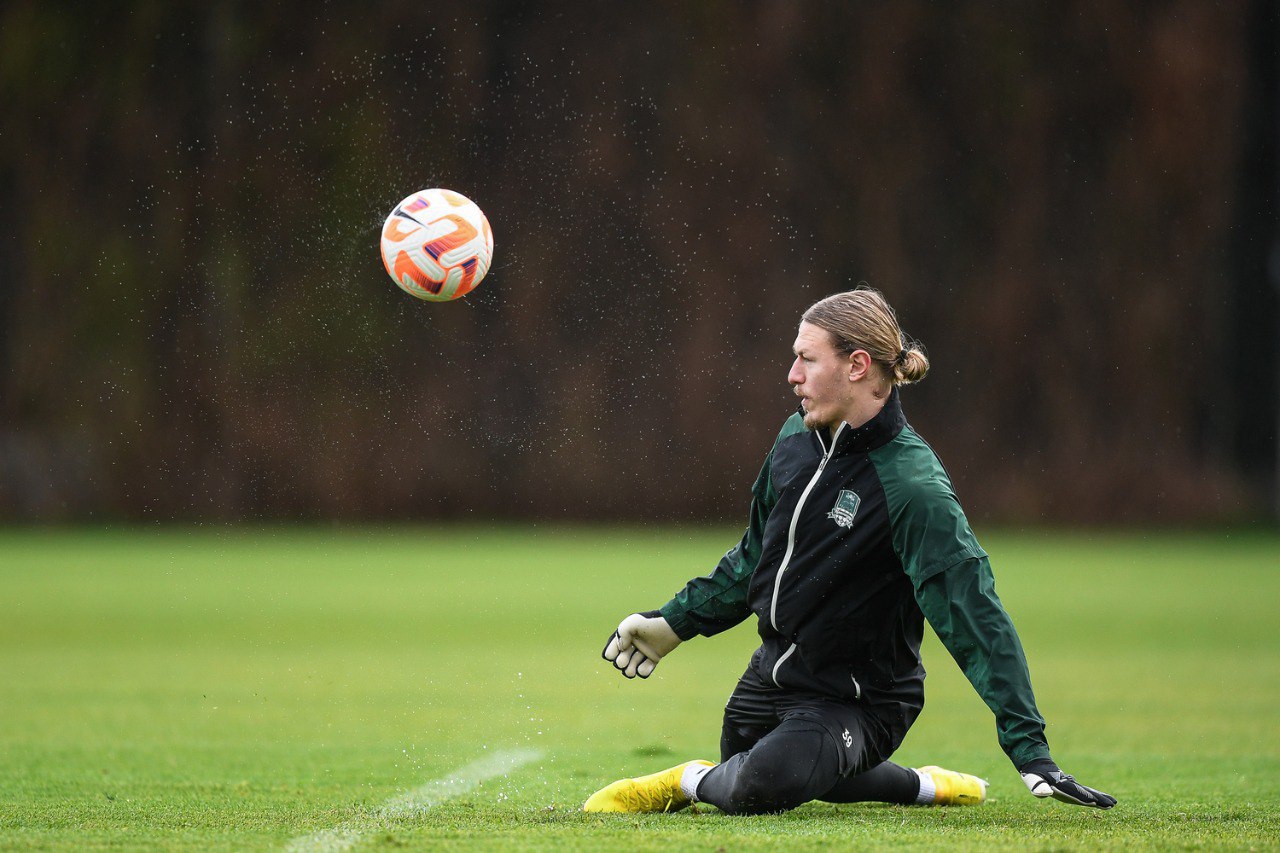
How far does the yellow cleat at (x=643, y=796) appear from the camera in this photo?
174 inches

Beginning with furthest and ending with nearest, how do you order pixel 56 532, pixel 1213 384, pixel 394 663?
pixel 1213 384 < pixel 56 532 < pixel 394 663

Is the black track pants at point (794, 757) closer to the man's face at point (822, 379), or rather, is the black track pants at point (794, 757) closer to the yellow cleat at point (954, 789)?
the yellow cleat at point (954, 789)

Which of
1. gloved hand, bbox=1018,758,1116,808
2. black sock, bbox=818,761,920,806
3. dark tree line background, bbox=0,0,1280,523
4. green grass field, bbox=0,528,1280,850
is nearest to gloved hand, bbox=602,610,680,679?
green grass field, bbox=0,528,1280,850

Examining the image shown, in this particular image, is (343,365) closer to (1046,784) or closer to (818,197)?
(818,197)

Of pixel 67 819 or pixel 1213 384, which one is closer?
pixel 67 819

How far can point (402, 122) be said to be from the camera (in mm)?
20016

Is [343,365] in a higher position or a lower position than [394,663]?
higher

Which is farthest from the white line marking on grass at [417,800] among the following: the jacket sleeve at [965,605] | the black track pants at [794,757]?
the jacket sleeve at [965,605]

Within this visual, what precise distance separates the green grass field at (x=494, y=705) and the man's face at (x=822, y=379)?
117 centimetres

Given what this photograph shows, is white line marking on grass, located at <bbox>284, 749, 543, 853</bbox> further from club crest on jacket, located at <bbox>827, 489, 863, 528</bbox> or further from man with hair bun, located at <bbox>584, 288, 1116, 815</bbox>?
club crest on jacket, located at <bbox>827, 489, 863, 528</bbox>

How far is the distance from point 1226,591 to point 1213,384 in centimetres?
838

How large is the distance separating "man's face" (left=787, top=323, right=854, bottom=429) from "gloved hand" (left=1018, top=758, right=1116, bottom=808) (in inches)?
44.9

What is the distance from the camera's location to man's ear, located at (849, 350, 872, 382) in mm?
4355

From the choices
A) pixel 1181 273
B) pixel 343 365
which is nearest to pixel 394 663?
pixel 343 365
